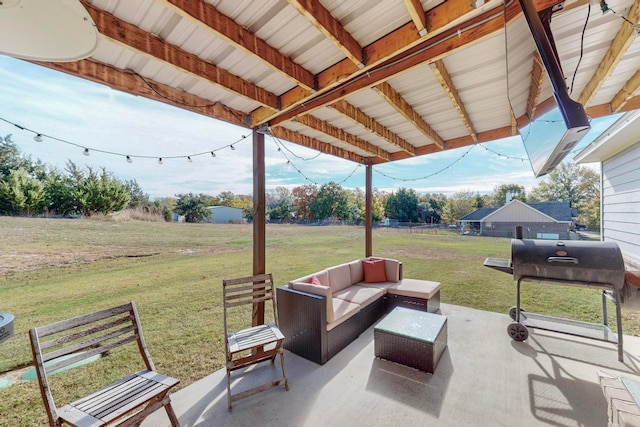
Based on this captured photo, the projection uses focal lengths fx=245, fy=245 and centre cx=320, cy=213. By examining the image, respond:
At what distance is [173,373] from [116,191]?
4.03 m

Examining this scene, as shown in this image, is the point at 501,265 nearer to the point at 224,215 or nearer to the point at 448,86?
the point at 448,86

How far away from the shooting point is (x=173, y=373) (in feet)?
8.52

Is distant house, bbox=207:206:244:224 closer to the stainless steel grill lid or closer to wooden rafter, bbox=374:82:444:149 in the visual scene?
wooden rafter, bbox=374:82:444:149

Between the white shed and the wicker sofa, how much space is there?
135 inches

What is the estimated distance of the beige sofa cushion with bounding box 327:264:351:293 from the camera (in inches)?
148

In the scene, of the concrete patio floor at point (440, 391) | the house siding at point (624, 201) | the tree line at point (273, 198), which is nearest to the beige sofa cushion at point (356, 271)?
the concrete patio floor at point (440, 391)

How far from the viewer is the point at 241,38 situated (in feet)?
5.48

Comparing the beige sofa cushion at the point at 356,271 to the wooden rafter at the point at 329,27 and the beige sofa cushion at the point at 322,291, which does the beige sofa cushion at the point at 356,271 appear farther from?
the wooden rafter at the point at 329,27

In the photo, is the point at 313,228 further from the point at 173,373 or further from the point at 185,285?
the point at 173,373

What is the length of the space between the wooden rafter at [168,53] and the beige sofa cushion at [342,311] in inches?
100.0

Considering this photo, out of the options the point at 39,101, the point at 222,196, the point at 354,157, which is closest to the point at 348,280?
the point at 354,157

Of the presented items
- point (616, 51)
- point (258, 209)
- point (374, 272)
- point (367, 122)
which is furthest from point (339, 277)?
point (616, 51)

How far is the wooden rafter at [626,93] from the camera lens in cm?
235

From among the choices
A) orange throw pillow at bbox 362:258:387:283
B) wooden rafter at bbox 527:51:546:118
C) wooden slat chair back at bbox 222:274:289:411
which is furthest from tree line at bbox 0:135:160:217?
wooden rafter at bbox 527:51:546:118
